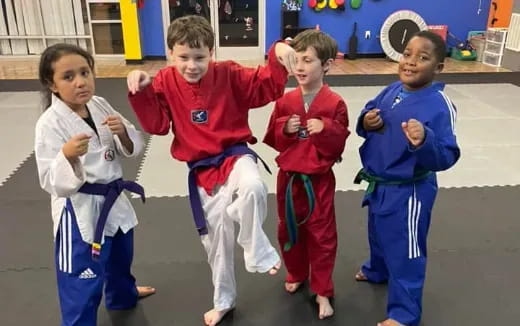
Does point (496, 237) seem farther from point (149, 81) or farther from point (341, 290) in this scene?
point (149, 81)

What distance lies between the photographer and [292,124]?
6.89 feet

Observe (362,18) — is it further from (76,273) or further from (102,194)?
(76,273)

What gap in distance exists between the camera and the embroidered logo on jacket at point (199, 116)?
6.80 ft

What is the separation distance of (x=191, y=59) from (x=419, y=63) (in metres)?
0.96

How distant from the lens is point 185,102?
208 cm

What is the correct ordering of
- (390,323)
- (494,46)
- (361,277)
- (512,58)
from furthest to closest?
(494,46)
(512,58)
(361,277)
(390,323)

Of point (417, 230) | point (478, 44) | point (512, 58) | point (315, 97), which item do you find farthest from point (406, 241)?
point (478, 44)

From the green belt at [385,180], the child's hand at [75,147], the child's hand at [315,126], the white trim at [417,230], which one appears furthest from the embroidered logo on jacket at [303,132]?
the child's hand at [75,147]

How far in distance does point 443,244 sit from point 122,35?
816cm

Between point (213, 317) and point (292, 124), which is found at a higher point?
point (292, 124)

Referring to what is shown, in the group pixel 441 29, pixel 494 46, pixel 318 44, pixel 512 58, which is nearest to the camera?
pixel 318 44

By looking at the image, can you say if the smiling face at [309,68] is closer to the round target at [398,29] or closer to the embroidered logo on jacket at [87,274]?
the embroidered logo on jacket at [87,274]

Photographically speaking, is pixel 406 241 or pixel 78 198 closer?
pixel 78 198

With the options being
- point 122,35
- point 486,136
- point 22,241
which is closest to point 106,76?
point 122,35
